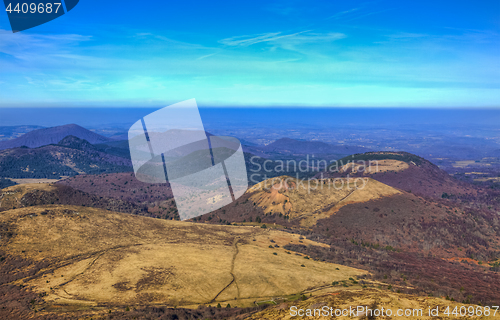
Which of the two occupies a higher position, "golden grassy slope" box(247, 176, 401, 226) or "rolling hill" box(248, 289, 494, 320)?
"rolling hill" box(248, 289, 494, 320)

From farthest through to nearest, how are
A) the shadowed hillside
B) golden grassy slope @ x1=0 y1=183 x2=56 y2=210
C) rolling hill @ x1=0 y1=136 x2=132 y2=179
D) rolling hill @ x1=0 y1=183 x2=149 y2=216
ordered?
rolling hill @ x1=0 y1=136 x2=132 y2=179 < rolling hill @ x1=0 y1=183 x2=149 y2=216 < golden grassy slope @ x1=0 y1=183 x2=56 y2=210 < the shadowed hillside

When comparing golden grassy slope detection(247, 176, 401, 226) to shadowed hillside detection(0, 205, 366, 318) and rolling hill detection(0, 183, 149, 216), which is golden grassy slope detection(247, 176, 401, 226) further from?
rolling hill detection(0, 183, 149, 216)

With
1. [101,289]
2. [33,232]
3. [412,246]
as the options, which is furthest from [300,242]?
[33,232]

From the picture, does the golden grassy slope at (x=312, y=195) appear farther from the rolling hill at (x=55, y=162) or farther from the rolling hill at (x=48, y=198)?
the rolling hill at (x=55, y=162)

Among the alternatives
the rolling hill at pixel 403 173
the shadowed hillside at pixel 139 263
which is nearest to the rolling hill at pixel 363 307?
the shadowed hillside at pixel 139 263

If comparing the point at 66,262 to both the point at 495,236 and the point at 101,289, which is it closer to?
the point at 101,289

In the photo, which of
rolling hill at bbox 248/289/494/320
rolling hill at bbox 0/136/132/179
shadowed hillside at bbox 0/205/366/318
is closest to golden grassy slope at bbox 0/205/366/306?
shadowed hillside at bbox 0/205/366/318

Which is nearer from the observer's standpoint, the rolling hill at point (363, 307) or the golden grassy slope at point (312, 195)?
the rolling hill at point (363, 307)
